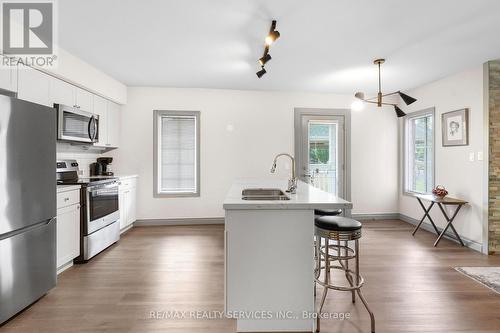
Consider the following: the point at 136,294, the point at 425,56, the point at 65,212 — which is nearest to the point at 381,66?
the point at 425,56

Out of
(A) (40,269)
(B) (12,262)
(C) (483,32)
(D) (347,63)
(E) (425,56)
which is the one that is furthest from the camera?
(D) (347,63)

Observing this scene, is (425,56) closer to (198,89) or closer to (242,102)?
(242,102)

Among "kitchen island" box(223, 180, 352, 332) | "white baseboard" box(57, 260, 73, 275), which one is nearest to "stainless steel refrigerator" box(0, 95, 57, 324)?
"white baseboard" box(57, 260, 73, 275)

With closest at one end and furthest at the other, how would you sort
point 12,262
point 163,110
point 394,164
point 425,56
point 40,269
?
point 12,262 → point 40,269 → point 425,56 → point 163,110 → point 394,164

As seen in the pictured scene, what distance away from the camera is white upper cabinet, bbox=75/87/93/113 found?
3.57m

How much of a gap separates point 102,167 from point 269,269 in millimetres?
3647

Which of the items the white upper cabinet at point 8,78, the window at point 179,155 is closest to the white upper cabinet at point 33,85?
the white upper cabinet at point 8,78

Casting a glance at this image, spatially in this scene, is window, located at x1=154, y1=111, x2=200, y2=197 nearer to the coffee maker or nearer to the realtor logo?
the coffee maker

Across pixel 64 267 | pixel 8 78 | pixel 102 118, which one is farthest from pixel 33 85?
pixel 64 267

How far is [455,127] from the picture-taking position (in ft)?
13.0

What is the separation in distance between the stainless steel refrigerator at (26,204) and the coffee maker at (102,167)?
1.98 m

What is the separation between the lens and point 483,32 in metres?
2.72

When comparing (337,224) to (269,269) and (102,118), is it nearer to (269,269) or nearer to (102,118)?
(269,269)

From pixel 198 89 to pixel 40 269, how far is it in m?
3.58
